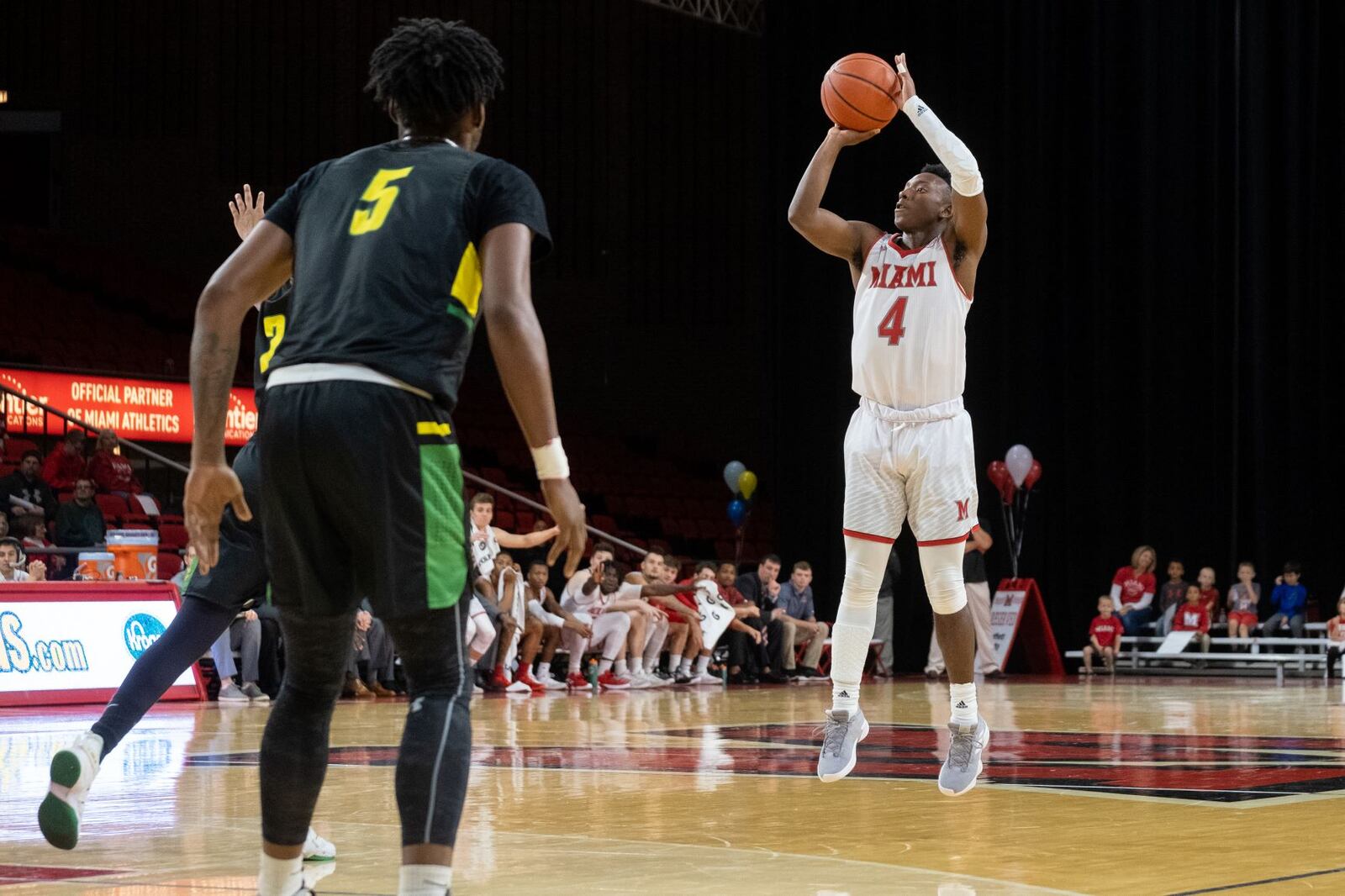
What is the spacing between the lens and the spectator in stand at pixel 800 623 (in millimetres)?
15516

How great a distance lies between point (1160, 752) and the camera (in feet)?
22.2

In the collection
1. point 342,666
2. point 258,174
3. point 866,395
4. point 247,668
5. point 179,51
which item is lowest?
point 247,668

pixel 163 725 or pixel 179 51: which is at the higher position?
pixel 179 51

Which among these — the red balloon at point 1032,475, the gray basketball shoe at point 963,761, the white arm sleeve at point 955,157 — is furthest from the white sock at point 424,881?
the red balloon at point 1032,475

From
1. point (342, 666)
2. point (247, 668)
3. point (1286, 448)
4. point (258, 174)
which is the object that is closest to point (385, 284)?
point (342, 666)

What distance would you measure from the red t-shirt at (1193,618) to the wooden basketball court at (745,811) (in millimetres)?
7815

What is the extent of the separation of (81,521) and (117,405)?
196 inches

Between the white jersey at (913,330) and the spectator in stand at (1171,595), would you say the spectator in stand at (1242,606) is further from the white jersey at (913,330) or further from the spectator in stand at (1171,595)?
the white jersey at (913,330)

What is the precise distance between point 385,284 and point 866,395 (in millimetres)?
2925

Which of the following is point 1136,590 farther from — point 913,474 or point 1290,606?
point 913,474

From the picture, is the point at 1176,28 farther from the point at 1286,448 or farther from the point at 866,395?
the point at 866,395

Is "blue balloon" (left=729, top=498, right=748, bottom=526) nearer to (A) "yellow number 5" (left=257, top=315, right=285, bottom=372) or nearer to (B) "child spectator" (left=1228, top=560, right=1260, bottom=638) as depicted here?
(B) "child spectator" (left=1228, top=560, right=1260, bottom=638)

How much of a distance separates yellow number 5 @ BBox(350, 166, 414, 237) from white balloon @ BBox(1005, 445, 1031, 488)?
47.4 ft

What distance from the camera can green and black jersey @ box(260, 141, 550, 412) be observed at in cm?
273
